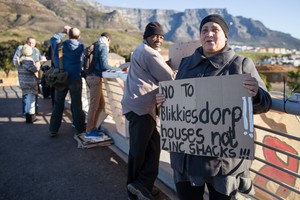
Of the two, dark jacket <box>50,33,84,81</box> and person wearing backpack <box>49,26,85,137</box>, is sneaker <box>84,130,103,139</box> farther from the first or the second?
dark jacket <box>50,33,84,81</box>

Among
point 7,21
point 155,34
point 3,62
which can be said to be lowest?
point 3,62

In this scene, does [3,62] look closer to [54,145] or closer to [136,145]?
[54,145]

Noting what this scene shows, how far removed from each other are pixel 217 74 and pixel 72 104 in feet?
13.0

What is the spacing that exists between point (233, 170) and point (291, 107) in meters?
0.58

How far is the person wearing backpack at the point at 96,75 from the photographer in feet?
16.2

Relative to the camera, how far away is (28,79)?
695cm

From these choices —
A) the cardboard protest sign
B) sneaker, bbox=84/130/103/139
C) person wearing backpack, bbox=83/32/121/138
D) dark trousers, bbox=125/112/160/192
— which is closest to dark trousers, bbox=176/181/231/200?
the cardboard protest sign

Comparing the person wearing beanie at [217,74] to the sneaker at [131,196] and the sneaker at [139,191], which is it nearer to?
the sneaker at [139,191]

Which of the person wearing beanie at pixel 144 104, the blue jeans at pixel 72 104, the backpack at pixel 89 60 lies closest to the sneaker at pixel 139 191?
the person wearing beanie at pixel 144 104

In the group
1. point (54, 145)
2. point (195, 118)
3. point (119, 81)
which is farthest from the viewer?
point (54, 145)

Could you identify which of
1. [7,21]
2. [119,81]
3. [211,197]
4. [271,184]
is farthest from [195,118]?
[7,21]

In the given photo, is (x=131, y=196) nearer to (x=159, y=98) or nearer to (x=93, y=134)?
(x=159, y=98)

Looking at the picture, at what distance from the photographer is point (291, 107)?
2018 millimetres

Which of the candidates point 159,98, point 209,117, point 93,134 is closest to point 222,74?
point 209,117
